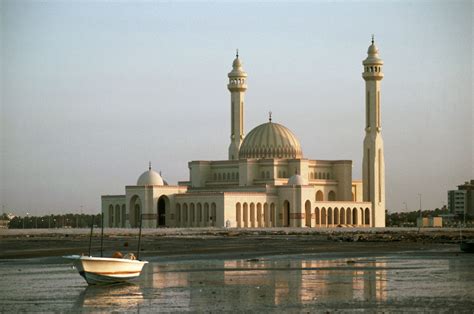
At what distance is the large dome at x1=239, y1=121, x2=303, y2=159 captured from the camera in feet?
433

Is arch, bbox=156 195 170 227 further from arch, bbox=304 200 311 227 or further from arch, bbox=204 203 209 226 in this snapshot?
arch, bbox=304 200 311 227

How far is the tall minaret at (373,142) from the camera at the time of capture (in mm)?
127688

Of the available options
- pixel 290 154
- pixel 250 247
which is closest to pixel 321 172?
pixel 290 154

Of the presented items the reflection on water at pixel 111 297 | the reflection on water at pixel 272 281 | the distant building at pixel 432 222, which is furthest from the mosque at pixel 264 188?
the reflection on water at pixel 111 297

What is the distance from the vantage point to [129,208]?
126 m

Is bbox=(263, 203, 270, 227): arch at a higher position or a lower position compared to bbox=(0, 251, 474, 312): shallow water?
higher

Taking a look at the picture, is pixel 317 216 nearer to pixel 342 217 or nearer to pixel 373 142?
pixel 342 217

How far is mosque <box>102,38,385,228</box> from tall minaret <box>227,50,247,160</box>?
0.40 ft

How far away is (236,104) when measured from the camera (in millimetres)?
135750

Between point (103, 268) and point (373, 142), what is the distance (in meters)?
91.7

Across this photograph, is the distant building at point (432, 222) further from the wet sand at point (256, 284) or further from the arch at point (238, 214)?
the wet sand at point (256, 284)

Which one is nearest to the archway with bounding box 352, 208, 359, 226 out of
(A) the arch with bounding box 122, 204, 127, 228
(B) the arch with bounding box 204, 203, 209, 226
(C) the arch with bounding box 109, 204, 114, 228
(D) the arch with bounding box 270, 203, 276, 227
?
(D) the arch with bounding box 270, 203, 276, 227

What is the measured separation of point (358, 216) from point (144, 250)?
69237mm

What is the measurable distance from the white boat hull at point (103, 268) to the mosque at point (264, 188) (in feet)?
263
